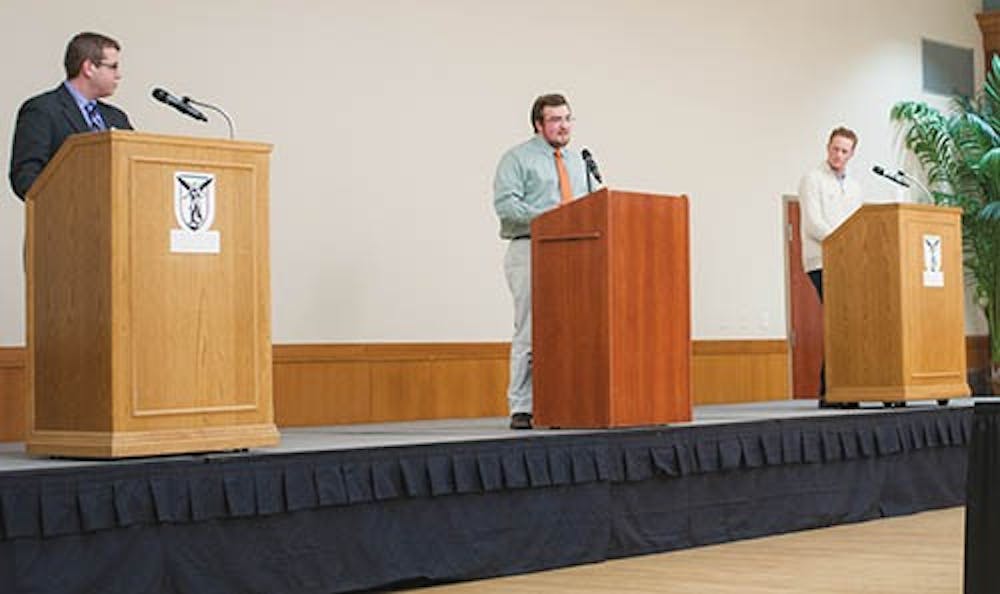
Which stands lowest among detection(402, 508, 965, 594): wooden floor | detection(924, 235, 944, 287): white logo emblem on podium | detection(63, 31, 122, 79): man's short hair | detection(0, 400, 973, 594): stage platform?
detection(402, 508, 965, 594): wooden floor

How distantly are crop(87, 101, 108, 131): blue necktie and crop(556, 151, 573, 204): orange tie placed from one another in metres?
1.89

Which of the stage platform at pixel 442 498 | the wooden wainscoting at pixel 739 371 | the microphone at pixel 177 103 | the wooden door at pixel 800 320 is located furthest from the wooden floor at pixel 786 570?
the wooden door at pixel 800 320

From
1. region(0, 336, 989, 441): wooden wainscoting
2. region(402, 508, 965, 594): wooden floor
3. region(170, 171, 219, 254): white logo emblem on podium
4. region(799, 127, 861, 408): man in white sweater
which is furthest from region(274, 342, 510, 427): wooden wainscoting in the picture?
region(170, 171, 219, 254): white logo emblem on podium

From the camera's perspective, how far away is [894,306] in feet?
23.7

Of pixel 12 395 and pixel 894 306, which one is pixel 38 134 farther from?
pixel 894 306

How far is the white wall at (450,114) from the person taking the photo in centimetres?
727

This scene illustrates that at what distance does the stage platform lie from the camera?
4402 millimetres

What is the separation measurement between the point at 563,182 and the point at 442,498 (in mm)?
1598

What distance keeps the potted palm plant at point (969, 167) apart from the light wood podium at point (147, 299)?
767cm

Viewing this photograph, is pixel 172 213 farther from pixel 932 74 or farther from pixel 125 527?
pixel 932 74

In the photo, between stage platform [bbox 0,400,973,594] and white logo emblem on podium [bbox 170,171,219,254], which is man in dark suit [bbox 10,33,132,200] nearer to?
white logo emblem on podium [bbox 170,171,219,254]

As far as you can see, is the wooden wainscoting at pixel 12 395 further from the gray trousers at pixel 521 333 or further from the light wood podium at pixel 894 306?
the light wood podium at pixel 894 306

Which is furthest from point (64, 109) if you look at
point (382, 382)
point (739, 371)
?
point (739, 371)

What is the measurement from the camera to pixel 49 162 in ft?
15.8
